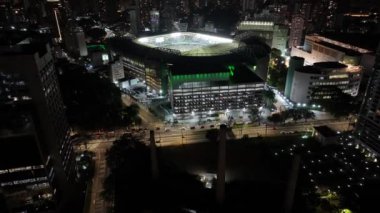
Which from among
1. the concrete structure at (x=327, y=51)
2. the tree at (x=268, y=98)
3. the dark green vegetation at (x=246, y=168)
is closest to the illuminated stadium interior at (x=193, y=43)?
the tree at (x=268, y=98)

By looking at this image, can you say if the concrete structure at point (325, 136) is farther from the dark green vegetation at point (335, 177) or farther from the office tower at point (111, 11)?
the office tower at point (111, 11)

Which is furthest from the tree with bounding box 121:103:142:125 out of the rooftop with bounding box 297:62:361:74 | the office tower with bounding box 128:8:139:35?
the office tower with bounding box 128:8:139:35

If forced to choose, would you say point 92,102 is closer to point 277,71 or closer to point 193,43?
point 193,43

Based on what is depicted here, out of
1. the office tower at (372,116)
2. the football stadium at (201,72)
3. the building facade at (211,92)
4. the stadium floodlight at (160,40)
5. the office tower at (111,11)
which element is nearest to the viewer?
the office tower at (372,116)

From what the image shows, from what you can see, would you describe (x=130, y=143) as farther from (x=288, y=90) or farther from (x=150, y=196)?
(x=288, y=90)

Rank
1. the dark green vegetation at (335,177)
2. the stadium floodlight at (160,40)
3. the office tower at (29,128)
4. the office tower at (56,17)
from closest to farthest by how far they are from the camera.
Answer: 1. the office tower at (29,128)
2. the dark green vegetation at (335,177)
3. the stadium floodlight at (160,40)
4. the office tower at (56,17)
